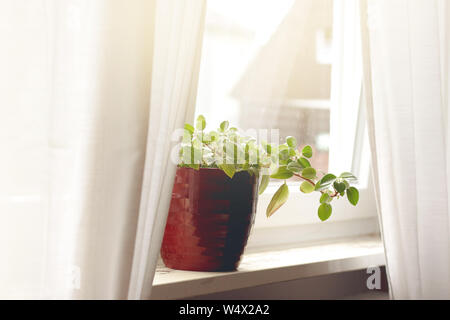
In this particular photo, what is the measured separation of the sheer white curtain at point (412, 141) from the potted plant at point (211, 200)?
0.26 meters

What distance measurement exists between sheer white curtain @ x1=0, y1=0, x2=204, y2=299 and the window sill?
0.66 feet

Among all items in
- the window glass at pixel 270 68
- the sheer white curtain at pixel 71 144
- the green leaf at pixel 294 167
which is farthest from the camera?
the window glass at pixel 270 68

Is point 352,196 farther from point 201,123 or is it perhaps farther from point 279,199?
point 201,123

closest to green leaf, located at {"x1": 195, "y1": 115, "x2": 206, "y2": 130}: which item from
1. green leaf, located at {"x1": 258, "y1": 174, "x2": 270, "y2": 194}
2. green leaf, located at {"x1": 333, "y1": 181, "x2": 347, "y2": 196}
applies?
green leaf, located at {"x1": 258, "y1": 174, "x2": 270, "y2": 194}

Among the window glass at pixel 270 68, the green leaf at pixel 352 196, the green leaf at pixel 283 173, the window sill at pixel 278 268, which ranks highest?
the window glass at pixel 270 68

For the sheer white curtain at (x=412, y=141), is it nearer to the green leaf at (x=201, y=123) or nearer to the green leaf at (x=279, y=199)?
the green leaf at (x=279, y=199)

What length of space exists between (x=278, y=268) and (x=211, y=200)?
25cm

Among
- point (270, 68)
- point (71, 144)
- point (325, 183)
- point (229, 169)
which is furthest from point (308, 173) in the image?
point (71, 144)

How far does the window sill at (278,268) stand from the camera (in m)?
0.88

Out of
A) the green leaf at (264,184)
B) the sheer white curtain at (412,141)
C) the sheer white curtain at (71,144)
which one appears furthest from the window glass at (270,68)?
the sheer white curtain at (71,144)

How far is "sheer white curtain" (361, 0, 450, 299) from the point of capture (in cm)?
96

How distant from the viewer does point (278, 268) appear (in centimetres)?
103

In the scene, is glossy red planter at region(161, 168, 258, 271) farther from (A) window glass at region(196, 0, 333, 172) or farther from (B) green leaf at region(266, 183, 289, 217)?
(A) window glass at region(196, 0, 333, 172)
